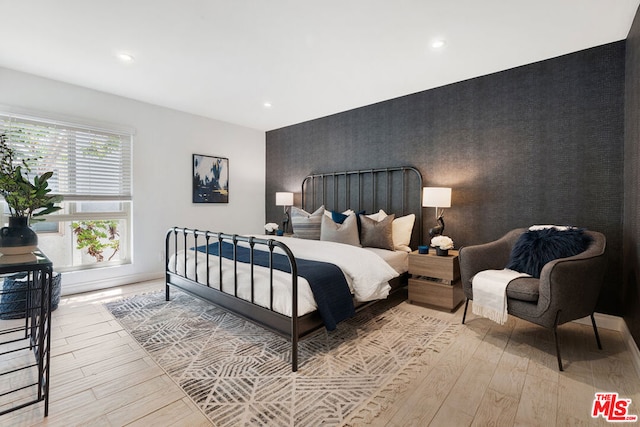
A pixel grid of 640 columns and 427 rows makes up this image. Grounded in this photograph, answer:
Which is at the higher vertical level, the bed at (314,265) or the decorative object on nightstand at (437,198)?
the decorative object on nightstand at (437,198)

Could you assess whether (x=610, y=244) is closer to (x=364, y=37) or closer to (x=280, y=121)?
(x=364, y=37)

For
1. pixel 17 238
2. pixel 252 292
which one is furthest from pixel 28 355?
pixel 252 292

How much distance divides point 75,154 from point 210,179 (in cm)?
174

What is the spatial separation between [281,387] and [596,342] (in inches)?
98.5

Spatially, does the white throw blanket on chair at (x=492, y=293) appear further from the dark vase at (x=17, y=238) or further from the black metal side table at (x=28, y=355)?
the dark vase at (x=17, y=238)

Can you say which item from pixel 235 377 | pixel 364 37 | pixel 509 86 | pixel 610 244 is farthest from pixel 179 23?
pixel 610 244

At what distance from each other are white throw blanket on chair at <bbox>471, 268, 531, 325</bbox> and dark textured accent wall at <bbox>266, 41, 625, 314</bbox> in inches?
37.1

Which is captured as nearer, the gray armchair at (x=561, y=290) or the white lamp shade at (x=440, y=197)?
the gray armchair at (x=561, y=290)

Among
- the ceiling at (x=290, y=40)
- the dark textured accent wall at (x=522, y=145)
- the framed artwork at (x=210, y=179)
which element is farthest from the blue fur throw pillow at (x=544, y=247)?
the framed artwork at (x=210, y=179)

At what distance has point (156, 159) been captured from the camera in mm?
4301

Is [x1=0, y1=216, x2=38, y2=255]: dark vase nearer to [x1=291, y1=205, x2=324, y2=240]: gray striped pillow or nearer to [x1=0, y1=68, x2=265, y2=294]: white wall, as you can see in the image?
[x1=0, y1=68, x2=265, y2=294]: white wall

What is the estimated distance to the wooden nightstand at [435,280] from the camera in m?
3.01

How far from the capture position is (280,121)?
199 inches

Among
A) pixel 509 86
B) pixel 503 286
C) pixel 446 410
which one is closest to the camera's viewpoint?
pixel 446 410
